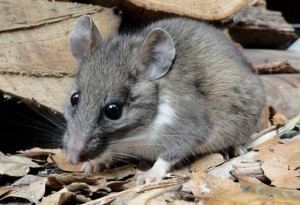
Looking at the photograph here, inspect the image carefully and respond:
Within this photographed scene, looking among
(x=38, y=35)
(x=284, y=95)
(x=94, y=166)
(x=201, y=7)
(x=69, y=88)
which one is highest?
(x=201, y=7)

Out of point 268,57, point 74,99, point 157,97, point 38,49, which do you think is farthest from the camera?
point 268,57

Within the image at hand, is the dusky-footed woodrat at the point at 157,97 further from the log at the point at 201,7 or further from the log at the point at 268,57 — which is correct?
the log at the point at 268,57

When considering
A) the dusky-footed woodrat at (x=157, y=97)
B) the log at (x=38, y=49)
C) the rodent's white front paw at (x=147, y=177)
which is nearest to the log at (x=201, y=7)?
the dusky-footed woodrat at (x=157, y=97)

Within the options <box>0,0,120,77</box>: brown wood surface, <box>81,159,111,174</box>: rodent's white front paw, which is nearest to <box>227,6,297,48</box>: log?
<box>0,0,120,77</box>: brown wood surface

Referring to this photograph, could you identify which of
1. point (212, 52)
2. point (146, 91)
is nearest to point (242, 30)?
point (212, 52)

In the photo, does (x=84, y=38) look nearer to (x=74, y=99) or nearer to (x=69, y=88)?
(x=74, y=99)

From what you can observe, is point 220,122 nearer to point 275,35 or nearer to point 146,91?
point 146,91

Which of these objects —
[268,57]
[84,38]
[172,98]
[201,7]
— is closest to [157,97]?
[172,98]

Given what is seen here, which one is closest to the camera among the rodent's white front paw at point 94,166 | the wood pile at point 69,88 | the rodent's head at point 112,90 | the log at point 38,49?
the wood pile at point 69,88
